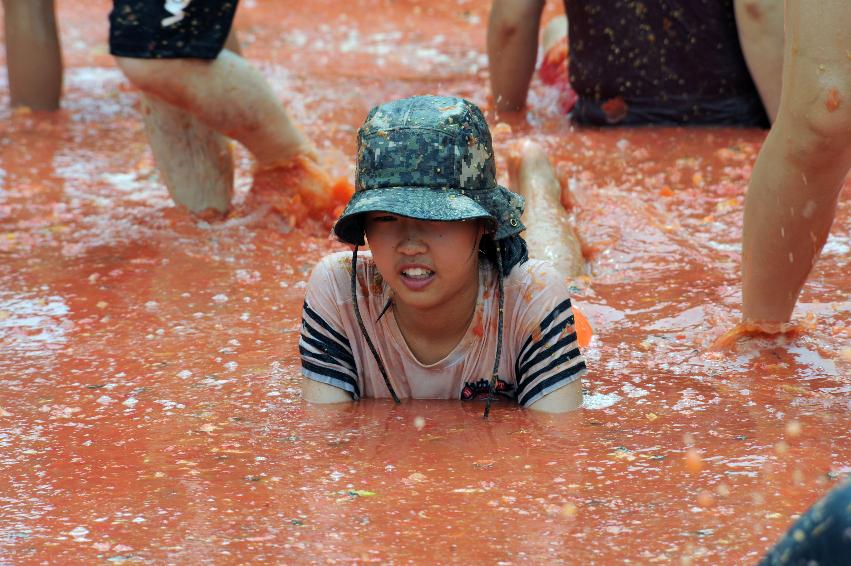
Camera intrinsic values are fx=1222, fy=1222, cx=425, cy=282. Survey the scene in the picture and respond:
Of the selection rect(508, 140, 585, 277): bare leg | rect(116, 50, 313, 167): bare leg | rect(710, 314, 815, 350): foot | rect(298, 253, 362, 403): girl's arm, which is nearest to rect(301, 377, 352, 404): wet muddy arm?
rect(298, 253, 362, 403): girl's arm

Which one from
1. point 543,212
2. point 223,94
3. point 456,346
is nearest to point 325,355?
point 456,346

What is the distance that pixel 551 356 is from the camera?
2.61m

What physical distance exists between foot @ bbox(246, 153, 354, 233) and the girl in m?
1.39

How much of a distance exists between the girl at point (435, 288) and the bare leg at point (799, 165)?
50 centimetres

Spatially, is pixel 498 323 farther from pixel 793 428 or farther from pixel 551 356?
pixel 793 428

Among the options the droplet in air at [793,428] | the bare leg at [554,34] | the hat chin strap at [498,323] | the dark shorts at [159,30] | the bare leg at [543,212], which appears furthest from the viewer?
the bare leg at [554,34]

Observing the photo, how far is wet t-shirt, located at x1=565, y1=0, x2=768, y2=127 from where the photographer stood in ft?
16.8

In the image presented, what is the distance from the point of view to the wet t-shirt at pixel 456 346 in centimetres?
264

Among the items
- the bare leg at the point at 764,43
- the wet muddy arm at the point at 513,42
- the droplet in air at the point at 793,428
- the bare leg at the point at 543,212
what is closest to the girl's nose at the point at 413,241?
the droplet in air at the point at 793,428

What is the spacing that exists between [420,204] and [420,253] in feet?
0.41

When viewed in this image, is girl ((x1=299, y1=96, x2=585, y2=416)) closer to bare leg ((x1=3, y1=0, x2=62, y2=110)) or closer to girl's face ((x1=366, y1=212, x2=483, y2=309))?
girl's face ((x1=366, y1=212, x2=483, y2=309))

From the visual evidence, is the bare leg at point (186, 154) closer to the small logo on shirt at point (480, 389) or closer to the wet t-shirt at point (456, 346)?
the wet t-shirt at point (456, 346)

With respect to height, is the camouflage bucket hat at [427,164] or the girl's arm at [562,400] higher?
the camouflage bucket hat at [427,164]

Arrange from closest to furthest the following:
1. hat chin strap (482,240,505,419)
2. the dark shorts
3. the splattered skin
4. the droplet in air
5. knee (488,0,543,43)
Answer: the splattered skin → the droplet in air → hat chin strap (482,240,505,419) → the dark shorts → knee (488,0,543,43)
